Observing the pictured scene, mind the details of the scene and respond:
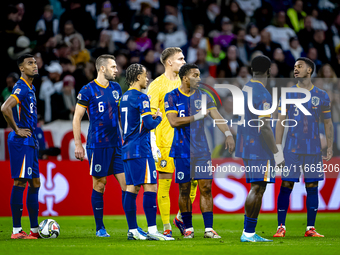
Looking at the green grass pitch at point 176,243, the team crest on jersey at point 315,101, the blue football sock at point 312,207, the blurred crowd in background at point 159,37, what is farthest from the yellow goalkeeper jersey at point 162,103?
the blurred crowd in background at point 159,37

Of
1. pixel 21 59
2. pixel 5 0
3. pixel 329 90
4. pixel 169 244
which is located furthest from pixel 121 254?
pixel 5 0

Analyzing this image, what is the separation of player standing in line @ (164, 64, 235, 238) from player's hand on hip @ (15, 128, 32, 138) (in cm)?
181

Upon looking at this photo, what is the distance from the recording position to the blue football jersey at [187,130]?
20.5 ft

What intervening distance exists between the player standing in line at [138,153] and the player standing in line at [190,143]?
1.07 feet

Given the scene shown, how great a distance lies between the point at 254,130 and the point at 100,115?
86.6 inches

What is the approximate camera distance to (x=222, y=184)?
9.95 meters

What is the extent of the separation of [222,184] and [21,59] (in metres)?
4.79

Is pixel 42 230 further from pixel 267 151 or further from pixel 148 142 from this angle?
pixel 267 151

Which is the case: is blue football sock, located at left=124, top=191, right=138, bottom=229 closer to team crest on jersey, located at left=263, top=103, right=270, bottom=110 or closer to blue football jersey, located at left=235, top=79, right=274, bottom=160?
blue football jersey, located at left=235, top=79, right=274, bottom=160

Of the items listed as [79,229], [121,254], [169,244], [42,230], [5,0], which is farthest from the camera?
[5,0]

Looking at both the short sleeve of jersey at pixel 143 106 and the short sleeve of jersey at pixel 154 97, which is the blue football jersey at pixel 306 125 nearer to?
the short sleeve of jersey at pixel 154 97

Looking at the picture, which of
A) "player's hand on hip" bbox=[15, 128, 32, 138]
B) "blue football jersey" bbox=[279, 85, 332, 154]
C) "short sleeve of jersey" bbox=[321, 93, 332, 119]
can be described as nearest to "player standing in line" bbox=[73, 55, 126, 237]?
"player's hand on hip" bbox=[15, 128, 32, 138]

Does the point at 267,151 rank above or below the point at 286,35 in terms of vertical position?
below

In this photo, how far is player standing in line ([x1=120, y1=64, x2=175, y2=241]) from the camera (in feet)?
19.7
